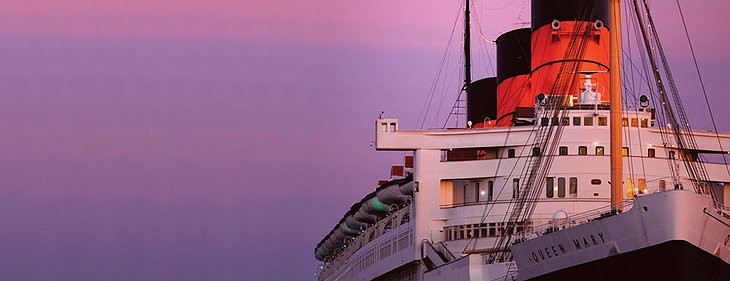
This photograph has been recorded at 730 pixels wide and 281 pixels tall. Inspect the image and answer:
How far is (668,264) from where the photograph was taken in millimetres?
42656

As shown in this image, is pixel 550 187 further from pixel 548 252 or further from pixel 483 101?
pixel 483 101


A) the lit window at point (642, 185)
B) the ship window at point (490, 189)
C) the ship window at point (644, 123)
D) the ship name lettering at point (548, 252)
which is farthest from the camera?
the ship window at point (490, 189)

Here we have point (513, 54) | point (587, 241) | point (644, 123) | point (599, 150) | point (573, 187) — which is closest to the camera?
point (587, 241)

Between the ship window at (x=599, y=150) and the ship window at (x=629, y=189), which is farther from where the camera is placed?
the ship window at (x=599, y=150)

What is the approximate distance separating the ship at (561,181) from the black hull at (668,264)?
0.04 m

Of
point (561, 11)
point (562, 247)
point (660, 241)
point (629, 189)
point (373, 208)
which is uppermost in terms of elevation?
point (561, 11)

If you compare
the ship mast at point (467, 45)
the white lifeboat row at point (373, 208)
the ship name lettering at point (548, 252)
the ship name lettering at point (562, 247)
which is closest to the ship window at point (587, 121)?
the white lifeboat row at point (373, 208)

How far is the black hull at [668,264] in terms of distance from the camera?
139 ft

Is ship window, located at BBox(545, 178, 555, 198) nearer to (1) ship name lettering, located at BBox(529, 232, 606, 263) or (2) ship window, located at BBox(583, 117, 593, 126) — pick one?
(2) ship window, located at BBox(583, 117, 593, 126)

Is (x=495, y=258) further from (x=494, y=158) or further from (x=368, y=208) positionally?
(x=368, y=208)

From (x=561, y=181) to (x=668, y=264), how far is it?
46.5ft

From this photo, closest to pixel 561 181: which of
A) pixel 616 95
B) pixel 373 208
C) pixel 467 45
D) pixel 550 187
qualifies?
pixel 550 187

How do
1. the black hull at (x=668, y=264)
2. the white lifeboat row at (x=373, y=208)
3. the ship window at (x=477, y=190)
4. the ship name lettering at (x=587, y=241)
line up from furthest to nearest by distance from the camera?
the white lifeboat row at (x=373, y=208)
the ship window at (x=477, y=190)
the ship name lettering at (x=587, y=241)
the black hull at (x=668, y=264)

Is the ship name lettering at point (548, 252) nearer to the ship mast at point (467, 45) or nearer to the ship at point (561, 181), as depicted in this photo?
the ship at point (561, 181)
